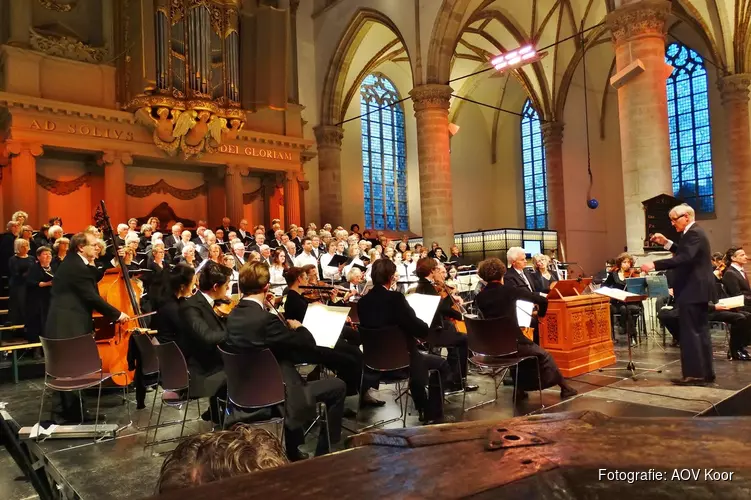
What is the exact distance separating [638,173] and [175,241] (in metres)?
9.01

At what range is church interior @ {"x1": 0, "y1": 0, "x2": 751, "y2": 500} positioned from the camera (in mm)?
1088

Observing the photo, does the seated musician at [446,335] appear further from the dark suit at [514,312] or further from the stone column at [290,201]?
the stone column at [290,201]

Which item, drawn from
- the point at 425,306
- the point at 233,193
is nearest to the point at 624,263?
the point at 425,306

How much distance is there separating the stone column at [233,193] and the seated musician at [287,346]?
38.5 feet

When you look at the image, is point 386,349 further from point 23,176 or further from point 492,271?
point 23,176

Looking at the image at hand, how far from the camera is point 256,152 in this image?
15.5m

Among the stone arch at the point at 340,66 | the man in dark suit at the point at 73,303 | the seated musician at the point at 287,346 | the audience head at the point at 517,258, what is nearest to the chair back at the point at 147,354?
the man in dark suit at the point at 73,303

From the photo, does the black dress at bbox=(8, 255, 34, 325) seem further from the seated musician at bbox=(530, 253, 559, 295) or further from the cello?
the seated musician at bbox=(530, 253, 559, 295)

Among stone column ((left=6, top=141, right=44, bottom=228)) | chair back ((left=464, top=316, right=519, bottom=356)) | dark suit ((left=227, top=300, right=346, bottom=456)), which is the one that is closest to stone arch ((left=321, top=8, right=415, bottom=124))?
stone column ((left=6, top=141, right=44, bottom=228))

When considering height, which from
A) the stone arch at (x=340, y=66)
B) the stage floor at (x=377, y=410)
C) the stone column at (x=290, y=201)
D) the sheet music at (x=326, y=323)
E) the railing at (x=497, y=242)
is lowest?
the stage floor at (x=377, y=410)

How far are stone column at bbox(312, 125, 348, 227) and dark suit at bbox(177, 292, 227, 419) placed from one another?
1419cm

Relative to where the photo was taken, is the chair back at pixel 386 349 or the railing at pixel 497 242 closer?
the chair back at pixel 386 349

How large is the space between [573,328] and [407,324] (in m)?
2.73

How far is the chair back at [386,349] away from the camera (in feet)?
14.9
